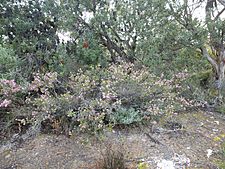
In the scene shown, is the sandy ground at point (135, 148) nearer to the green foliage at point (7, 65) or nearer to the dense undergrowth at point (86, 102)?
the dense undergrowth at point (86, 102)

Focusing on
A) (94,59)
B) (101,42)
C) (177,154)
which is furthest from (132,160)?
(101,42)

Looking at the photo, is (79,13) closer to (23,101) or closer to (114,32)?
(114,32)

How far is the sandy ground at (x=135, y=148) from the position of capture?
297cm

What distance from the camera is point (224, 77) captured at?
4.81 m

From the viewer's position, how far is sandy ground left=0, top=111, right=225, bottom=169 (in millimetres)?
2973

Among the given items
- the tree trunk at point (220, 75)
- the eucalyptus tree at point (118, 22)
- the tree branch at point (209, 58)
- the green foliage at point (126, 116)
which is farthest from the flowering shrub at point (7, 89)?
the tree trunk at point (220, 75)

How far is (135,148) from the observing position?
3.21 meters

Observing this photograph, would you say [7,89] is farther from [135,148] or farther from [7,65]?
[135,148]

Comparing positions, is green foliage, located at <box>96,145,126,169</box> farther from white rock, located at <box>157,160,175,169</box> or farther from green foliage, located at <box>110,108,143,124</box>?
green foliage, located at <box>110,108,143,124</box>

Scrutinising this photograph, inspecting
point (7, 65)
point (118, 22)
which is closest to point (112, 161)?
point (7, 65)

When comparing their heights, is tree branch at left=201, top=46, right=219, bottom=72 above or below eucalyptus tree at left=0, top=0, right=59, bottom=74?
below

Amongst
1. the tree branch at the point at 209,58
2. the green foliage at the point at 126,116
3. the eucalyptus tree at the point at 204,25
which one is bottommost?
the green foliage at the point at 126,116

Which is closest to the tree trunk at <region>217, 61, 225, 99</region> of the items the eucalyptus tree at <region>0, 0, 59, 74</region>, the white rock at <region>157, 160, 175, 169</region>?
the white rock at <region>157, 160, 175, 169</region>

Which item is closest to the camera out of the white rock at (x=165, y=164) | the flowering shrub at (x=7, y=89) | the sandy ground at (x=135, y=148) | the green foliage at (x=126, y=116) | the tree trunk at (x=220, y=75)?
the white rock at (x=165, y=164)
